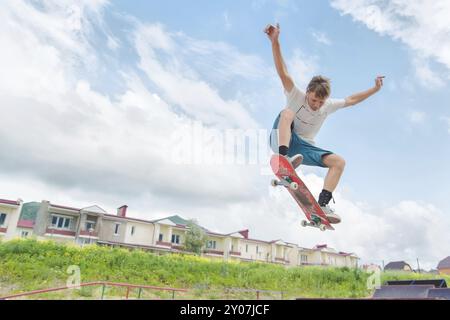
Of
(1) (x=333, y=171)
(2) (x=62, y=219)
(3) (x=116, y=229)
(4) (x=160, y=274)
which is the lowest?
(4) (x=160, y=274)

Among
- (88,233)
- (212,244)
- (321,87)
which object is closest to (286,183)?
(321,87)

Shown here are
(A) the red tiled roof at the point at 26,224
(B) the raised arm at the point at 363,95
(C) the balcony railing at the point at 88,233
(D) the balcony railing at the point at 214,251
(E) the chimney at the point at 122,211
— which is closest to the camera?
(B) the raised arm at the point at 363,95

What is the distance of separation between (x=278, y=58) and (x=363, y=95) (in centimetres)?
119

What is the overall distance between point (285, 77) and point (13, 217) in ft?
30.1

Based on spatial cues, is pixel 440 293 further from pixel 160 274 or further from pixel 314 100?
pixel 160 274

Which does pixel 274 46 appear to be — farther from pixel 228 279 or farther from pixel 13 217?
pixel 13 217

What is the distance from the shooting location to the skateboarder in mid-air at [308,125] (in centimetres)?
312

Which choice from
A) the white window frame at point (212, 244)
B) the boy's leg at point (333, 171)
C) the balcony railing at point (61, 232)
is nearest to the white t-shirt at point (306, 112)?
the boy's leg at point (333, 171)

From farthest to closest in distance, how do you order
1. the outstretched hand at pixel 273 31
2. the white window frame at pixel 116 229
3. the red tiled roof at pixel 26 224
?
the white window frame at pixel 116 229, the red tiled roof at pixel 26 224, the outstretched hand at pixel 273 31

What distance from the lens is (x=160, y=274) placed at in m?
8.48

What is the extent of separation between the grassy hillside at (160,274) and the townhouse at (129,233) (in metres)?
1.19

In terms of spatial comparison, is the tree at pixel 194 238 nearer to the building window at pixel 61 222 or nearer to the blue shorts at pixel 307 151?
the building window at pixel 61 222

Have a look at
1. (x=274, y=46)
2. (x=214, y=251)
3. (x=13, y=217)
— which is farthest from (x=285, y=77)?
(x=214, y=251)
